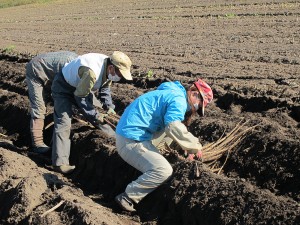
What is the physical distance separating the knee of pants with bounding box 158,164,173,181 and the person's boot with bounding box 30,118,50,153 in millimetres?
2753

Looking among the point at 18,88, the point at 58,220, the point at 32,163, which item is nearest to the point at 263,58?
the point at 18,88

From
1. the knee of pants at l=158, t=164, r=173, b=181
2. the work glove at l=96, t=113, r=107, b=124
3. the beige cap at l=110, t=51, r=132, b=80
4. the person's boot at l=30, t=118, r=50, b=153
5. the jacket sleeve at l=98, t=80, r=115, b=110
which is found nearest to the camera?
the knee of pants at l=158, t=164, r=173, b=181

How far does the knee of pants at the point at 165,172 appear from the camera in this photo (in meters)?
4.68

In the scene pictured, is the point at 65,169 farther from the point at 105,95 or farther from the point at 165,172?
the point at 165,172

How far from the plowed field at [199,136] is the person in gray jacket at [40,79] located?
29cm

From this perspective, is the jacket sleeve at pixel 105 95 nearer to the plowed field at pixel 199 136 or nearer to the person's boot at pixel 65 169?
the plowed field at pixel 199 136

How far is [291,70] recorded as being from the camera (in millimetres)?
9188

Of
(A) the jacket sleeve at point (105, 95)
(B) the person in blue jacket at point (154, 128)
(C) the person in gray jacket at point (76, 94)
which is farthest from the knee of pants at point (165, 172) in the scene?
(A) the jacket sleeve at point (105, 95)

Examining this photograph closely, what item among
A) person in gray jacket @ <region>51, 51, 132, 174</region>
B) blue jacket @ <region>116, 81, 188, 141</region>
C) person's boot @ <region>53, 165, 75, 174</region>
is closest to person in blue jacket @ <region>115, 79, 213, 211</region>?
blue jacket @ <region>116, 81, 188, 141</region>

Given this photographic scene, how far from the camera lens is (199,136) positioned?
606 centimetres

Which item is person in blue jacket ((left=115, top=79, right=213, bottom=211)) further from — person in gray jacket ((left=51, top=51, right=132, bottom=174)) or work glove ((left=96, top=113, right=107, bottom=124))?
work glove ((left=96, top=113, right=107, bottom=124))

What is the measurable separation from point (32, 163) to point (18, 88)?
11.9ft

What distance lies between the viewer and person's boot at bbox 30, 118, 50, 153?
6.98 meters

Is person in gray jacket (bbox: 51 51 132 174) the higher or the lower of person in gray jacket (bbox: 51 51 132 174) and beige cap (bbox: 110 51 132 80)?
the lower
